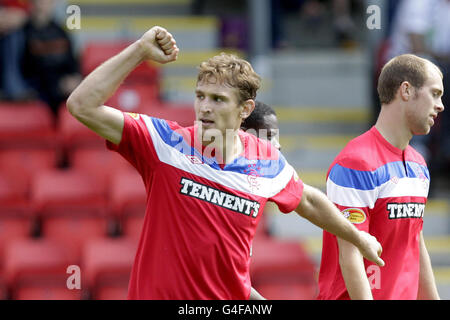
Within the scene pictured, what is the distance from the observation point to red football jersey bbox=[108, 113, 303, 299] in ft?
11.1

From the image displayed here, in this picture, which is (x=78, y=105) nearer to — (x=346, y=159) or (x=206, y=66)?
(x=206, y=66)

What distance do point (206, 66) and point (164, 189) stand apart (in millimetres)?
518

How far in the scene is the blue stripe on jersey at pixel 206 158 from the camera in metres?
3.47

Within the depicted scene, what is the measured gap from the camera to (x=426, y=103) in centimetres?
388

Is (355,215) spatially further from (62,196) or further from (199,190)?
(62,196)

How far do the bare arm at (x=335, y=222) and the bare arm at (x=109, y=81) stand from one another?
2.85ft

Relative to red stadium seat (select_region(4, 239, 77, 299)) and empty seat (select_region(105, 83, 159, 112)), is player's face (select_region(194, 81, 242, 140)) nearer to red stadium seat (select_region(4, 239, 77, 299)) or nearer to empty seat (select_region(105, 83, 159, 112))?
red stadium seat (select_region(4, 239, 77, 299))

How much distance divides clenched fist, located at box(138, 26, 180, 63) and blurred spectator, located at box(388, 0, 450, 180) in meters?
4.64

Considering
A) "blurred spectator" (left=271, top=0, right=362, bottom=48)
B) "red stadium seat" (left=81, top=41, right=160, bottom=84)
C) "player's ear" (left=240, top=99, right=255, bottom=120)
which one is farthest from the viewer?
"blurred spectator" (left=271, top=0, right=362, bottom=48)

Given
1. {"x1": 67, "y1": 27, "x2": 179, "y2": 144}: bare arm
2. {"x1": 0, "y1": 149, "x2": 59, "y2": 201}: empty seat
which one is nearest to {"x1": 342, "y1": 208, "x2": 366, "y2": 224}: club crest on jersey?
{"x1": 67, "y1": 27, "x2": 179, "y2": 144}: bare arm

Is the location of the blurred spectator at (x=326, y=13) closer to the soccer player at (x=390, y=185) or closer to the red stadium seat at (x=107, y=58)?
the red stadium seat at (x=107, y=58)

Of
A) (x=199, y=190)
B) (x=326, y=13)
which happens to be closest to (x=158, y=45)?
(x=199, y=190)

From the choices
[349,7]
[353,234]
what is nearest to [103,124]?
[353,234]

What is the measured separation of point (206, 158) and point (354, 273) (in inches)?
31.9
